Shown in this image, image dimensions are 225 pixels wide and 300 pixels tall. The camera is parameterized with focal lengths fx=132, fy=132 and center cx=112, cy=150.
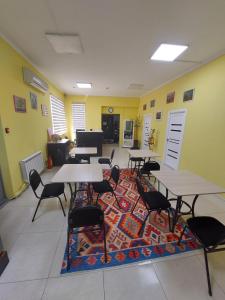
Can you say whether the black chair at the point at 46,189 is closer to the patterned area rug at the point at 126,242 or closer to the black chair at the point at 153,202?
the patterned area rug at the point at 126,242

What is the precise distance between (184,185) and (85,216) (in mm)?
1366

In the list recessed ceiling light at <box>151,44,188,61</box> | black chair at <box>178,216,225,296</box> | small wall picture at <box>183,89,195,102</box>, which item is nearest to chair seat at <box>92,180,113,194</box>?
black chair at <box>178,216,225,296</box>

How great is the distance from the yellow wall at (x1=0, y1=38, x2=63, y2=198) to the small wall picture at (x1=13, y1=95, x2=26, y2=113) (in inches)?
3.2

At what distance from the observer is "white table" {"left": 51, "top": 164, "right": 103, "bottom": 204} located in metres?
2.01

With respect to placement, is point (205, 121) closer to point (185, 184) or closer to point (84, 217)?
point (185, 184)

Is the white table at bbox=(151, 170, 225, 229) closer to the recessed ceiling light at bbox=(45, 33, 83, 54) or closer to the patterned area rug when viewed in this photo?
the patterned area rug

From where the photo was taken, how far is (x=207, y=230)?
4.69 ft

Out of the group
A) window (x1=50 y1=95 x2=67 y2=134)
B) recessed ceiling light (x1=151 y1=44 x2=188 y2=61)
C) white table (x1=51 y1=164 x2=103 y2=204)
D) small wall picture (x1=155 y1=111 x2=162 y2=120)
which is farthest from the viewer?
small wall picture (x1=155 y1=111 x2=162 y2=120)

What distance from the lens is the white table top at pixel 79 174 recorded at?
2025mm

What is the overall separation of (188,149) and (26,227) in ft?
13.2

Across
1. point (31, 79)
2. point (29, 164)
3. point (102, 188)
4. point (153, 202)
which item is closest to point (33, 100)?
point (31, 79)

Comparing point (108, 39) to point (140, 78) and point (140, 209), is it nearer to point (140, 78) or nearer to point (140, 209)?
point (140, 78)

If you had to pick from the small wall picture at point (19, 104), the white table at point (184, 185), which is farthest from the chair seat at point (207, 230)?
the small wall picture at point (19, 104)

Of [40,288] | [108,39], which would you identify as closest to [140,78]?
[108,39]
